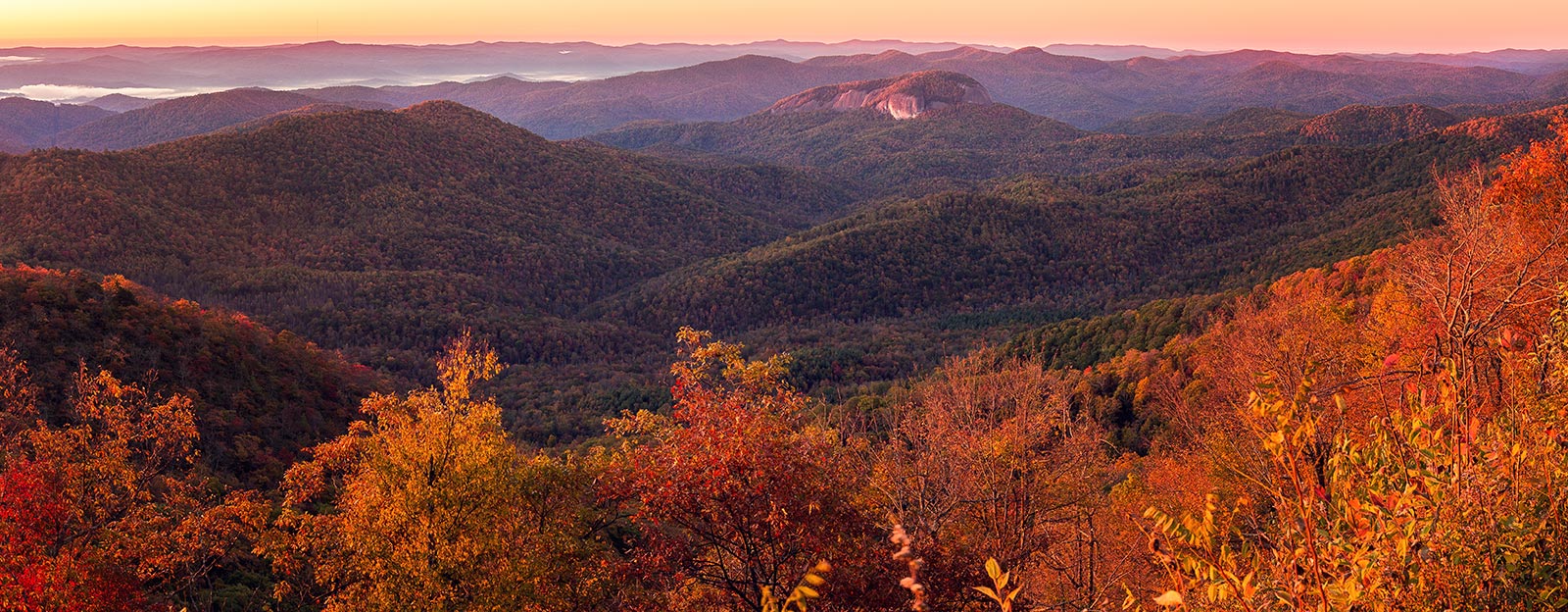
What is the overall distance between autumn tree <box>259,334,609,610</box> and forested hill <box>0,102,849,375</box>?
63.2 meters

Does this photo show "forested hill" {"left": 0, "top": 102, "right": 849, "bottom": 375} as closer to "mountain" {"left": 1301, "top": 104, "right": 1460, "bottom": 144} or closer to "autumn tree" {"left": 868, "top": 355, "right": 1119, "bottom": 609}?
"autumn tree" {"left": 868, "top": 355, "right": 1119, "bottom": 609}

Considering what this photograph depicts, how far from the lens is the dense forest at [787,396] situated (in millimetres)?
6355

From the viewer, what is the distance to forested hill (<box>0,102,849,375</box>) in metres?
80.9

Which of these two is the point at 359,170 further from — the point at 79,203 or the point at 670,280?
the point at 670,280

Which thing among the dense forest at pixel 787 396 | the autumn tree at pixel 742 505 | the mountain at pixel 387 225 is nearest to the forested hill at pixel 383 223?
the mountain at pixel 387 225

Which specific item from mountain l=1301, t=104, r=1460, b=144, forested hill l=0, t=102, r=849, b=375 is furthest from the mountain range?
mountain l=1301, t=104, r=1460, b=144

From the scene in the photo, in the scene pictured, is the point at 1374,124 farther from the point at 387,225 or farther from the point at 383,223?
the point at 383,223

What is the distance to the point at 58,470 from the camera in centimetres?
1562

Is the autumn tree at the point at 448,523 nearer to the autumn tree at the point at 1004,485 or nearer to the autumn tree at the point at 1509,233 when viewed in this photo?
the autumn tree at the point at 1004,485

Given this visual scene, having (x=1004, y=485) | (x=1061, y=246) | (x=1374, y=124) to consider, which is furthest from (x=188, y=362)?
(x=1374, y=124)

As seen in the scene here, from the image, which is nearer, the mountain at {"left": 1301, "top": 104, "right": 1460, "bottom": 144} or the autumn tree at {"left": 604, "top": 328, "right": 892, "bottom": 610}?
the autumn tree at {"left": 604, "top": 328, "right": 892, "bottom": 610}

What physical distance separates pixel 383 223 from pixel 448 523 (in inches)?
4312

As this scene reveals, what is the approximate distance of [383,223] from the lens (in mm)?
112750

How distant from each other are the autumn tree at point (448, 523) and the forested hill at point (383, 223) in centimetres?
6317
